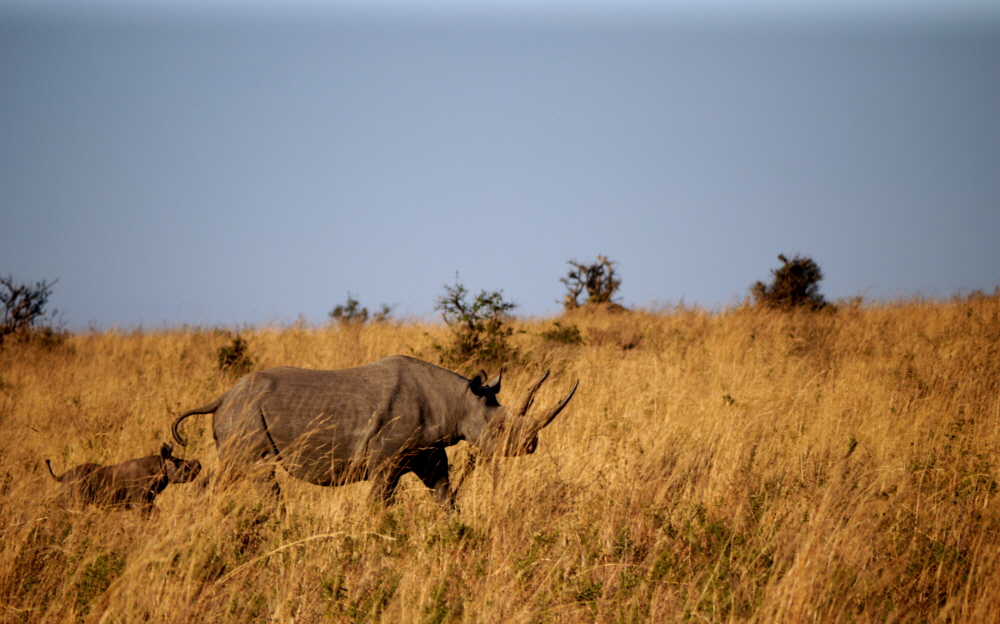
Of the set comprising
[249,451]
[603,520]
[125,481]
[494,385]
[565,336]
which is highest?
[565,336]

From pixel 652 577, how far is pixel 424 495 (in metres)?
2.25

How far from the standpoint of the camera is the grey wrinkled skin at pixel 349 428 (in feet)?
15.2

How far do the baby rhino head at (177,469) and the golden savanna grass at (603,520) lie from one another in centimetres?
13

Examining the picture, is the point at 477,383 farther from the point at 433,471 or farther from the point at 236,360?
the point at 236,360

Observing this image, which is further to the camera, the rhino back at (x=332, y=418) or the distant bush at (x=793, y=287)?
the distant bush at (x=793, y=287)

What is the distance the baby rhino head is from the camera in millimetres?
5066

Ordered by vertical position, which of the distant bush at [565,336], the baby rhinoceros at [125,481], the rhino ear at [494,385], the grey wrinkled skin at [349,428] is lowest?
the baby rhinoceros at [125,481]

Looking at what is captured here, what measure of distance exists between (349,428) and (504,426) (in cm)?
118

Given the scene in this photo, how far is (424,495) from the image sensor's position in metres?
5.23

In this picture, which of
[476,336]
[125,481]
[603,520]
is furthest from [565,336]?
[125,481]

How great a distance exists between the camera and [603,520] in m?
4.22

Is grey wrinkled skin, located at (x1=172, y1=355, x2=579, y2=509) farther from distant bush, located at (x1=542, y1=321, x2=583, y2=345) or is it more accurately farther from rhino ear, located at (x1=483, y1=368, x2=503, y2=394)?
distant bush, located at (x1=542, y1=321, x2=583, y2=345)

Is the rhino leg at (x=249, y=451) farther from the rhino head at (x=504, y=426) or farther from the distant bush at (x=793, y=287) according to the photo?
the distant bush at (x=793, y=287)

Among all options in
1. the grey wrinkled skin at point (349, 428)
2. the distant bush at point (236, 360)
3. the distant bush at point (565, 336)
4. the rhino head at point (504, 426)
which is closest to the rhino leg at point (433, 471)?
the grey wrinkled skin at point (349, 428)
